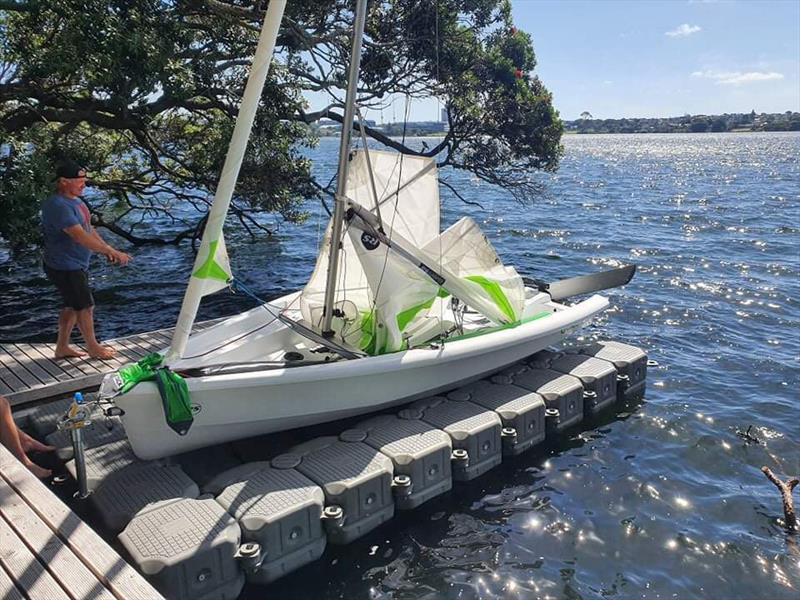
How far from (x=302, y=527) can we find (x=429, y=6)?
13819mm

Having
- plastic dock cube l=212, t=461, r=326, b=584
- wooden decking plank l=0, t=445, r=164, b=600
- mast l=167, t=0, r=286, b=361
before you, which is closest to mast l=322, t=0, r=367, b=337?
mast l=167, t=0, r=286, b=361

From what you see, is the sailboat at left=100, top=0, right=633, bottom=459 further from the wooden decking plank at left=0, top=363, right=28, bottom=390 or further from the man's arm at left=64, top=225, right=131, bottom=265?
the wooden decking plank at left=0, top=363, right=28, bottom=390

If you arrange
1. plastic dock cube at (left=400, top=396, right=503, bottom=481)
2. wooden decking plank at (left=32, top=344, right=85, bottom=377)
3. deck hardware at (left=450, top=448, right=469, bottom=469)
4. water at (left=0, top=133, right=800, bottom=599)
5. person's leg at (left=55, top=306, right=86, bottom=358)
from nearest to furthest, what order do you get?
water at (left=0, top=133, right=800, bottom=599), deck hardware at (left=450, top=448, right=469, bottom=469), plastic dock cube at (left=400, top=396, right=503, bottom=481), wooden decking plank at (left=32, top=344, right=85, bottom=377), person's leg at (left=55, top=306, right=86, bottom=358)

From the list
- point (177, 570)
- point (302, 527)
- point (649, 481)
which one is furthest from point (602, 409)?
point (177, 570)

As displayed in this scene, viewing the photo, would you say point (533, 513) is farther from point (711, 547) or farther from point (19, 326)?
point (19, 326)

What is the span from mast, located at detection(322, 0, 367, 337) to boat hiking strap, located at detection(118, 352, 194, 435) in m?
2.32

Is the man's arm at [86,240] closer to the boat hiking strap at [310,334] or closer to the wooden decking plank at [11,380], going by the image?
the boat hiking strap at [310,334]

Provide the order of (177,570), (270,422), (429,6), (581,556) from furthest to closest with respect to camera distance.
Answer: (429,6) → (270,422) → (581,556) → (177,570)

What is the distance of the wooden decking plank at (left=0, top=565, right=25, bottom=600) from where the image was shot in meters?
4.32

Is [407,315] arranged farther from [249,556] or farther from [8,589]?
[8,589]

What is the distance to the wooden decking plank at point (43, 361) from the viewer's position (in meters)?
8.41

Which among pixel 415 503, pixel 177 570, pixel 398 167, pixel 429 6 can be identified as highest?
pixel 429 6

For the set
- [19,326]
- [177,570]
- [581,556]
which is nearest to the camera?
[177,570]

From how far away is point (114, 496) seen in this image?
6215 mm
